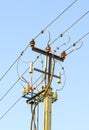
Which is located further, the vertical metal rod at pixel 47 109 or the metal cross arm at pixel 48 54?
the metal cross arm at pixel 48 54

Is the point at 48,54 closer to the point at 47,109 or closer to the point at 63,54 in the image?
the point at 63,54

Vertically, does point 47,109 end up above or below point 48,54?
below

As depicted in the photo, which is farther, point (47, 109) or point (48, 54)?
point (48, 54)

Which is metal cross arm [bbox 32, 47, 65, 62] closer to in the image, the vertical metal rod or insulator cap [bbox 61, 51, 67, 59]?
insulator cap [bbox 61, 51, 67, 59]

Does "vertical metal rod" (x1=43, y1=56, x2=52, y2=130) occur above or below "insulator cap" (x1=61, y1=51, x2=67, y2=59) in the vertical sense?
below

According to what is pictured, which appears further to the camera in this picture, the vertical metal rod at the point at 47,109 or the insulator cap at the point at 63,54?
the insulator cap at the point at 63,54

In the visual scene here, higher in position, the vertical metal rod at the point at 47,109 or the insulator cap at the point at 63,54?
the insulator cap at the point at 63,54

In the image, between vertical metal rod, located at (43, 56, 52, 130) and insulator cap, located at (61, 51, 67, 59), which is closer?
vertical metal rod, located at (43, 56, 52, 130)

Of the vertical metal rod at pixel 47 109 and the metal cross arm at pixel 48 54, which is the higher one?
the metal cross arm at pixel 48 54

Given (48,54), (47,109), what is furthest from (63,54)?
(47,109)

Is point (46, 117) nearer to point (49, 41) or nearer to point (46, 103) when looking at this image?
point (46, 103)

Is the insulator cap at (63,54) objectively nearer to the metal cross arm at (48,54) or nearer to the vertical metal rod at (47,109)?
the metal cross arm at (48,54)

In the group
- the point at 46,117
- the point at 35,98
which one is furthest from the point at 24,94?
the point at 46,117

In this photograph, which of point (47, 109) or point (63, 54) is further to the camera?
point (63, 54)
